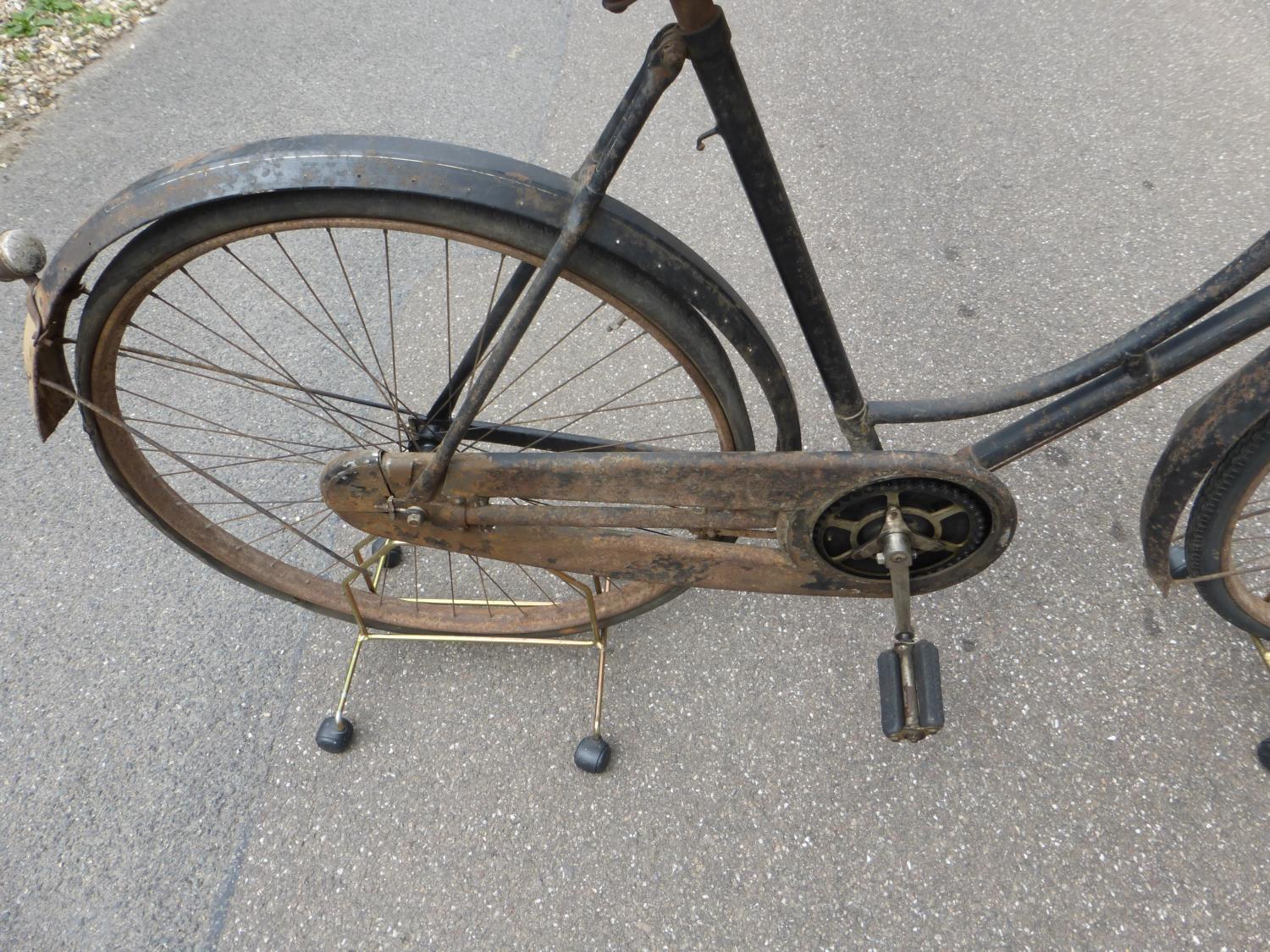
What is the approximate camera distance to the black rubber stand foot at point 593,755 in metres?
1.62

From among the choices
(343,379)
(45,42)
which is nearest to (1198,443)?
(343,379)

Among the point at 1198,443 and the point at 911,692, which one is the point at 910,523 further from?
A: the point at 1198,443

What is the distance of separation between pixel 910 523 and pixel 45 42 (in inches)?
152

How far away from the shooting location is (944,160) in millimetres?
2721

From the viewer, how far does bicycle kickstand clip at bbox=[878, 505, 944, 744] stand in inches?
50.9

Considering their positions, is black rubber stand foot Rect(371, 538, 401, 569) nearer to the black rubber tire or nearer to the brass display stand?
the brass display stand

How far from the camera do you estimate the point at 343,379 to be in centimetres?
232

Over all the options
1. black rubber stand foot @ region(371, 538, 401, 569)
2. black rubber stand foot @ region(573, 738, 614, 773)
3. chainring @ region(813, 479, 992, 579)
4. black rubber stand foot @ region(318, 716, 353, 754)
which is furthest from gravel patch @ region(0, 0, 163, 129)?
chainring @ region(813, 479, 992, 579)

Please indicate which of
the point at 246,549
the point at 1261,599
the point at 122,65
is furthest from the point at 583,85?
the point at 1261,599

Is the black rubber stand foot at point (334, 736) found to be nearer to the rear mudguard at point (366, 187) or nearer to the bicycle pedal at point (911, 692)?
the rear mudguard at point (366, 187)

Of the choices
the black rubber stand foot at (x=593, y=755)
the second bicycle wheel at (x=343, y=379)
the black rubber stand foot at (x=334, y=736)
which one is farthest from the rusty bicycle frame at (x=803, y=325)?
the black rubber stand foot at (x=334, y=736)

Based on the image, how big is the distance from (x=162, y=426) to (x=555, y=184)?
5.29 feet

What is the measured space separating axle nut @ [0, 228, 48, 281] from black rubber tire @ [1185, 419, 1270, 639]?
1.76 metres

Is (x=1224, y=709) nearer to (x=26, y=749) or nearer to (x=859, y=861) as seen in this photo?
(x=859, y=861)
